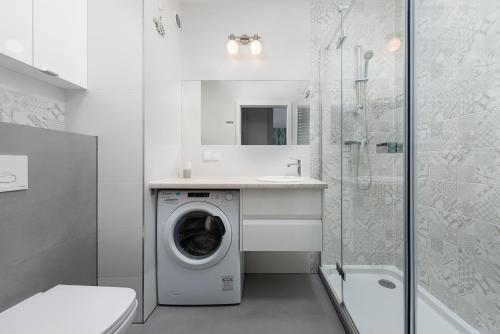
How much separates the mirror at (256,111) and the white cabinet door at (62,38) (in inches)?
39.4

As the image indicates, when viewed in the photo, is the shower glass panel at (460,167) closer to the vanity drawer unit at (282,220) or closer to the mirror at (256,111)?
the vanity drawer unit at (282,220)

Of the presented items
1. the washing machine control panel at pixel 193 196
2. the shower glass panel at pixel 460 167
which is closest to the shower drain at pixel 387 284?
the shower glass panel at pixel 460 167

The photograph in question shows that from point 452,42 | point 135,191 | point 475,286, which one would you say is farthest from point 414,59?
point 135,191

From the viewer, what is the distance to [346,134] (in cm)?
178

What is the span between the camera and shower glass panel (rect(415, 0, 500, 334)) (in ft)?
3.71

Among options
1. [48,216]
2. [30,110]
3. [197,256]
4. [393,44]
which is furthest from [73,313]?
[393,44]

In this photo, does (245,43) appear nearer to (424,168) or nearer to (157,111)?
(157,111)

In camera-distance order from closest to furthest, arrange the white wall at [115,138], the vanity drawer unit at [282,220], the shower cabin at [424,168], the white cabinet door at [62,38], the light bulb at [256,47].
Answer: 1. the shower cabin at [424,168]
2. the white cabinet door at [62,38]
3. the white wall at [115,138]
4. the vanity drawer unit at [282,220]
5. the light bulb at [256,47]

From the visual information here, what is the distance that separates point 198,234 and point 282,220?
64 centimetres

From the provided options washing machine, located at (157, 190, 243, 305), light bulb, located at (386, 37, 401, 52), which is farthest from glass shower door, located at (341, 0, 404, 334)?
washing machine, located at (157, 190, 243, 305)

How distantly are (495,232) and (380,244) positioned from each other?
48 cm

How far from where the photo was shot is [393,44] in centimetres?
116

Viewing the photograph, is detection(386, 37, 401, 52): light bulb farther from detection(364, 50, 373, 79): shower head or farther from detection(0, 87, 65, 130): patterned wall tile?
detection(0, 87, 65, 130): patterned wall tile

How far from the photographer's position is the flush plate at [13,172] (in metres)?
1.05
